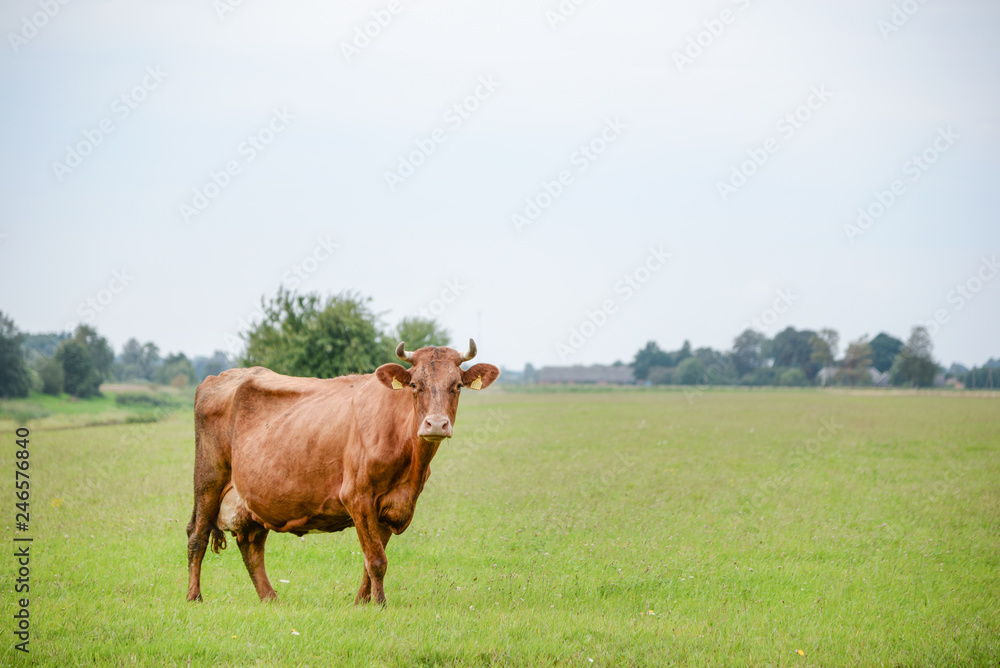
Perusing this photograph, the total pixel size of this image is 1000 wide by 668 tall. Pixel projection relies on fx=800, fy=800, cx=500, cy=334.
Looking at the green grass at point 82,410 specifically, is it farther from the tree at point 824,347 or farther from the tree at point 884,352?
the tree at point 884,352

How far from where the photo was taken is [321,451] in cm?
805

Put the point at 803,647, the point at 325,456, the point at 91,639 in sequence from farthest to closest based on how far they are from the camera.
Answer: the point at 325,456 < the point at 803,647 < the point at 91,639

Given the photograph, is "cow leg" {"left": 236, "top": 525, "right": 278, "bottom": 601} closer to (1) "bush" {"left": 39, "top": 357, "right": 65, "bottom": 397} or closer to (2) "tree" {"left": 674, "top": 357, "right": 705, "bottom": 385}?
(1) "bush" {"left": 39, "top": 357, "right": 65, "bottom": 397}

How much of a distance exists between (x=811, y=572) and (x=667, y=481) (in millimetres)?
7657

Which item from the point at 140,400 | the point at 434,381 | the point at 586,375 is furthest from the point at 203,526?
the point at 586,375

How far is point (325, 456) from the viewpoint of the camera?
8008 millimetres

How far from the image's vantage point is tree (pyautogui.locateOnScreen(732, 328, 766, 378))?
14150cm

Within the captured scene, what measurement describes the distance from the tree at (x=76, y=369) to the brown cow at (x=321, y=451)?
2450 inches

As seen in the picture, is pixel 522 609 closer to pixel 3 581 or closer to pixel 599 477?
Result: pixel 3 581

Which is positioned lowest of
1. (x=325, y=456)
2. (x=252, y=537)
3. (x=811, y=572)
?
(x=811, y=572)

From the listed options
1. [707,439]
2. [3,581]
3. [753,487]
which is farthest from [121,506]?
[707,439]

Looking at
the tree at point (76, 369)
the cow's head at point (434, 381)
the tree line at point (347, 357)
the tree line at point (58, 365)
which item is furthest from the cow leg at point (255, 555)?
the tree at point (76, 369)

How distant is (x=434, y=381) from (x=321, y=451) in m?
1.71

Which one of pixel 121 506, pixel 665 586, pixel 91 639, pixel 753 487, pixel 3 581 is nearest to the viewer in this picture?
pixel 91 639
